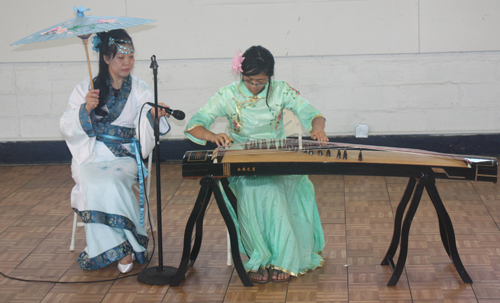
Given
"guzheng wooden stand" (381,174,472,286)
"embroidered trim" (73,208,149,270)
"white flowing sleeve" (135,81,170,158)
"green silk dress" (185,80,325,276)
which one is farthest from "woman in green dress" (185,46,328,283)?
"embroidered trim" (73,208,149,270)

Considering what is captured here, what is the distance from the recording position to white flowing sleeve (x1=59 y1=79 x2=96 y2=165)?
2916 millimetres

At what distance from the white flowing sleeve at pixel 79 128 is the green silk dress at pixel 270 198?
0.55 metres

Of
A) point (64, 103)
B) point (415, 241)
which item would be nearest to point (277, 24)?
point (64, 103)

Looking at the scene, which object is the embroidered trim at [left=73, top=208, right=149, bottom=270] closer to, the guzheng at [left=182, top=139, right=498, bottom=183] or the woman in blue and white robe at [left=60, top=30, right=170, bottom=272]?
the woman in blue and white robe at [left=60, top=30, right=170, bottom=272]

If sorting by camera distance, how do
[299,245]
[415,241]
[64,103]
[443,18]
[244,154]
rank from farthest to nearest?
1. [64,103]
2. [443,18]
3. [415,241]
4. [299,245]
5. [244,154]

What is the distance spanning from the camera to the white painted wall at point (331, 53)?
15.1ft

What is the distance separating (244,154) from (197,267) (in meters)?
0.71

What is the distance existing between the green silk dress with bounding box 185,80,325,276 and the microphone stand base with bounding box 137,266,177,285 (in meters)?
0.37

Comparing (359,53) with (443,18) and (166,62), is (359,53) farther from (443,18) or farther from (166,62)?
(166,62)

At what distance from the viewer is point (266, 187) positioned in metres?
2.66

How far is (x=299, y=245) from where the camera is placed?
2.75 metres

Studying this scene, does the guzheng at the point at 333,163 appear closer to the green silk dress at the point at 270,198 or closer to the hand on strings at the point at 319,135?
the hand on strings at the point at 319,135

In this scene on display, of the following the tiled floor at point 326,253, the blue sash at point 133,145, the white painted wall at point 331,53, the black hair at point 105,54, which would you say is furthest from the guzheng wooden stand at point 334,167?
the white painted wall at point 331,53

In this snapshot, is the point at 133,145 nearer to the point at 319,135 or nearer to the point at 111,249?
the point at 111,249
